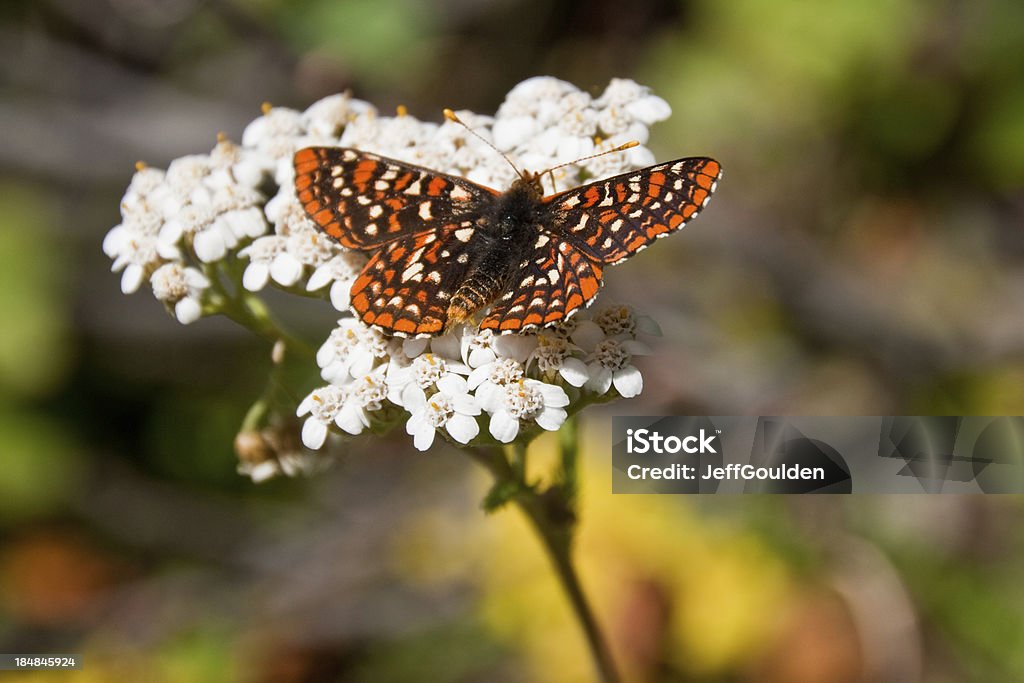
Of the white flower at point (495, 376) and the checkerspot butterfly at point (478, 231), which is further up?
the checkerspot butterfly at point (478, 231)

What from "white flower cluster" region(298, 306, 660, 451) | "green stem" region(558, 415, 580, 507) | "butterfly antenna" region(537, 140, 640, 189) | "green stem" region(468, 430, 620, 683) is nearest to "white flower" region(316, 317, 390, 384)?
"white flower cluster" region(298, 306, 660, 451)

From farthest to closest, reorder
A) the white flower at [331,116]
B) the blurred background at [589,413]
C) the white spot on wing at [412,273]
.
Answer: the blurred background at [589,413]
the white flower at [331,116]
the white spot on wing at [412,273]

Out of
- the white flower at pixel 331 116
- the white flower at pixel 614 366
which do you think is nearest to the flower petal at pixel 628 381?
the white flower at pixel 614 366

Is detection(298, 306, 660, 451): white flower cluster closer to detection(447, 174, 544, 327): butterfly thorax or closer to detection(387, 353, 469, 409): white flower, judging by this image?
detection(387, 353, 469, 409): white flower

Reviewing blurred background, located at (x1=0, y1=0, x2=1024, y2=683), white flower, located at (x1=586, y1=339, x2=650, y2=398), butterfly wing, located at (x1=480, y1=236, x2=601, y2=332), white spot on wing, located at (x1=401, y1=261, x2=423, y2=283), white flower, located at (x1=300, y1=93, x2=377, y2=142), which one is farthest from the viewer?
blurred background, located at (x1=0, y1=0, x2=1024, y2=683)

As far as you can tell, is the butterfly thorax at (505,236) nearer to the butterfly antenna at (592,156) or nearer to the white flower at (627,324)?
the butterfly antenna at (592,156)

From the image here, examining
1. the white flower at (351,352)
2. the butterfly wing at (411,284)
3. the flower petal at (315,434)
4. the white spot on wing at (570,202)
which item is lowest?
the flower petal at (315,434)

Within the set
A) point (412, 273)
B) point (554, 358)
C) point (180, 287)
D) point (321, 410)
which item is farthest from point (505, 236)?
point (180, 287)
